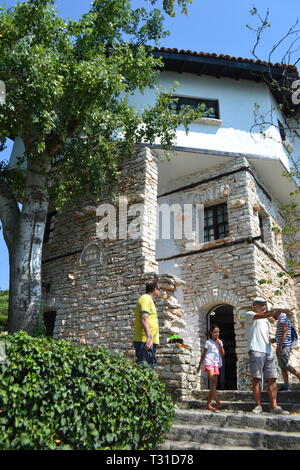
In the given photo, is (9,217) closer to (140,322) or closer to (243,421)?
(140,322)

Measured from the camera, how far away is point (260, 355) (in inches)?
195

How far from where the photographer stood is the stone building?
8.06m

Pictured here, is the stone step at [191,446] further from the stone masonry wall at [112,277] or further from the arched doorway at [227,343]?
the arched doorway at [227,343]

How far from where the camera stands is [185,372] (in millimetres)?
6211

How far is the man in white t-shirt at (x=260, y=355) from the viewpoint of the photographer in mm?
4707

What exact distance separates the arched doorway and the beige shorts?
14.2 feet

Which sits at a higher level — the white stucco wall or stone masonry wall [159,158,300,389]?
the white stucco wall

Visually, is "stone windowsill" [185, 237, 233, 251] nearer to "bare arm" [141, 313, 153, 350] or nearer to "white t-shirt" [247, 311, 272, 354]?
"white t-shirt" [247, 311, 272, 354]

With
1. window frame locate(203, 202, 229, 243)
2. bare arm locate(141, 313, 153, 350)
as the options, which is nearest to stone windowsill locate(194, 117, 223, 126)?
window frame locate(203, 202, 229, 243)

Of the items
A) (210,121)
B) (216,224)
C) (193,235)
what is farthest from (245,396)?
(210,121)

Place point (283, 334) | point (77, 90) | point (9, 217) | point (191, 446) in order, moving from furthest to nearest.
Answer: point (9, 217)
point (77, 90)
point (283, 334)
point (191, 446)

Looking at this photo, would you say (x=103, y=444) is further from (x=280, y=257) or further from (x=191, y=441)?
(x=280, y=257)

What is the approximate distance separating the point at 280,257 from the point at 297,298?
5.19ft

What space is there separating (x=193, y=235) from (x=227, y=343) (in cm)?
317
